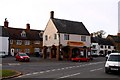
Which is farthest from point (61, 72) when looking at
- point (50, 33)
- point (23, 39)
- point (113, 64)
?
point (23, 39)

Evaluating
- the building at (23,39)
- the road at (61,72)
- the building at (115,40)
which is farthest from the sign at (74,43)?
the building at (115,40)

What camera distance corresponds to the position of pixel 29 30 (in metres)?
84.4

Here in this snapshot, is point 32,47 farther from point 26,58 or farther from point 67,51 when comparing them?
point 26,58

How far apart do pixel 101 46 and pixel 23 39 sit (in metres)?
36.9

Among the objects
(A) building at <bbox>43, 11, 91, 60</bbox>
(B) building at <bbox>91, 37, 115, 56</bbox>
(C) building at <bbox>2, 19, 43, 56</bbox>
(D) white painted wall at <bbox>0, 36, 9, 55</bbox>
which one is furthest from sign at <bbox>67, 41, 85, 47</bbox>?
(B) building at <bbox>91, 37, 115, 56</bbox>

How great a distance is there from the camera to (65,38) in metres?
61.0

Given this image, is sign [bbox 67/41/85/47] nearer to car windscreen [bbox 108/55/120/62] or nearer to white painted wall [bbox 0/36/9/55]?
white painted wall [bbox 0/36/9/55]

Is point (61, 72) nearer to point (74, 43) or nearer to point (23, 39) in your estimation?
point (74, 43)

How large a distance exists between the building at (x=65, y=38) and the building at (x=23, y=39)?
16212 millimetres

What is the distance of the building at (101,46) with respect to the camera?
4119 inches

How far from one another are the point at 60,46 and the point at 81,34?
7.05 m

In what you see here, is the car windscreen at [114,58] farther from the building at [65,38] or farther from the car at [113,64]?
the building at [65,38]

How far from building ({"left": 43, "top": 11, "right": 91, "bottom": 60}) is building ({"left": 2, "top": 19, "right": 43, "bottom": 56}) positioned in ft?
53.2

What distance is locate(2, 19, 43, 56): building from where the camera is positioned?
77.6 meters
